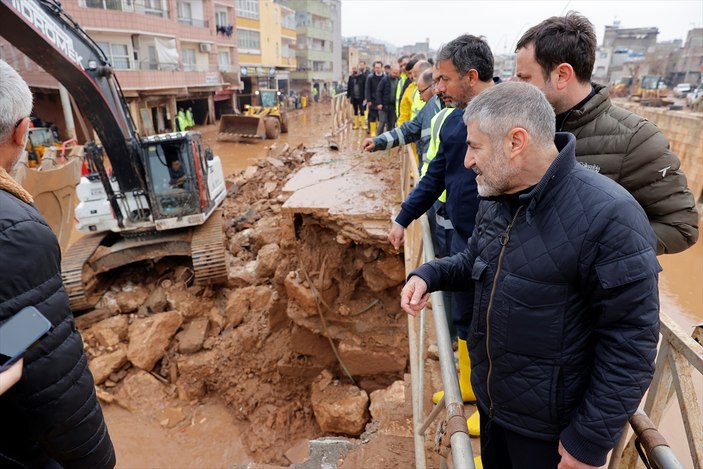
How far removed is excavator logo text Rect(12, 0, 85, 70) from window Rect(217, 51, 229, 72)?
2606 cm

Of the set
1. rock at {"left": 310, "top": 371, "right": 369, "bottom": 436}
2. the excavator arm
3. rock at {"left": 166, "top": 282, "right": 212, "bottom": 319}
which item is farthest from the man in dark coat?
rock at {"left": 166, "top": 282, "right": 212, "bottom": 319}

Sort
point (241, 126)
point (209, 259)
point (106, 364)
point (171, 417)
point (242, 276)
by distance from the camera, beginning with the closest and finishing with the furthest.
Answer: point (171, 417)
point (106, 364)
point (209, 259)
point (242, 276)
point (241, 126)

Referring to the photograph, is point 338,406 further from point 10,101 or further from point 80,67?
point 80,67

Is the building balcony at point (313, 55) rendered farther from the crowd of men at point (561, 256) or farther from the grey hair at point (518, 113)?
the grey hair at point (518, 113)

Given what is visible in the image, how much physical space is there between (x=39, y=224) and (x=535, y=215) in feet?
5.96

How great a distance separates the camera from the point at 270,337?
24.6ft

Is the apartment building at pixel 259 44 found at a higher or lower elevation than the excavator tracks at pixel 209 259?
higher

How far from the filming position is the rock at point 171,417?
6.48m

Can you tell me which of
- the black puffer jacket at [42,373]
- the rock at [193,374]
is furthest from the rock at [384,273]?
the black puffer jacket at [42,373]

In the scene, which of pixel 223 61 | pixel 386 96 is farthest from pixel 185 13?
pixel 386 96

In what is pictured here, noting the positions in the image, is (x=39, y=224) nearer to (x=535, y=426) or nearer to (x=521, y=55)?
(x=535, y=426)

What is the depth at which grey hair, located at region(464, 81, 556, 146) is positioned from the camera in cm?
146

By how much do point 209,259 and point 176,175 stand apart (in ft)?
5.85

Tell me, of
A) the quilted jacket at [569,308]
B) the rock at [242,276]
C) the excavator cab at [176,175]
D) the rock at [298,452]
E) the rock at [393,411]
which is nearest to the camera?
the quilted jacket at [569,308]
